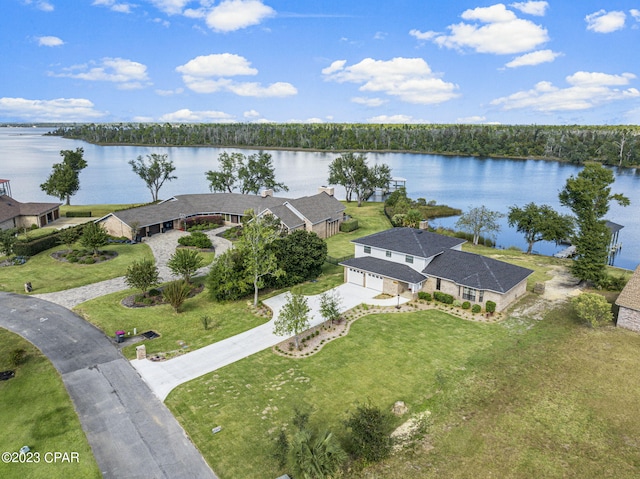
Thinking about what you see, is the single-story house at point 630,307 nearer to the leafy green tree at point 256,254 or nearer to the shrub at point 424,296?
the shrub at point 424,296

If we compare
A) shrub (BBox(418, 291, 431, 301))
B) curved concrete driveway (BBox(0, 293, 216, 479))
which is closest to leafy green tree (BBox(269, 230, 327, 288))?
shrub (BBox(418, 291, 431, 301))

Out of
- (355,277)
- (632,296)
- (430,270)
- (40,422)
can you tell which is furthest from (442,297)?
(40,422)

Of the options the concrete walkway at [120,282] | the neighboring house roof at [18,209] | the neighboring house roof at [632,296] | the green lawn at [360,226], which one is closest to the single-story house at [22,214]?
the neighboring house roof at [18,209]

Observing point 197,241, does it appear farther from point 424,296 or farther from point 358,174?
point 358,174

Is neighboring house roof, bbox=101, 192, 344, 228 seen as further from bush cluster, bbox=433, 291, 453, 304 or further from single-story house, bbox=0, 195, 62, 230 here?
bush cluster, bbox=433, 291, 453, 304

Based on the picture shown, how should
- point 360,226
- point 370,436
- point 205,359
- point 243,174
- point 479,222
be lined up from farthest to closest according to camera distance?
point 243,174 → point 360,226 → point 479,222 → point 205,359 → point 370,436
